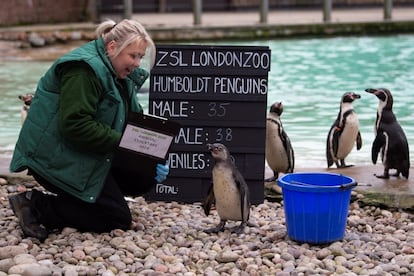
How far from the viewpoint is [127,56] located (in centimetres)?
410

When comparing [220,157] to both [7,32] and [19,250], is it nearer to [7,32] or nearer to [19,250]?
[19,250]

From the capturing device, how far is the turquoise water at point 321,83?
7719 millimetres

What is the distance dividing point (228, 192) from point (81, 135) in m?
0.83

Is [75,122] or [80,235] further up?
[75,122]

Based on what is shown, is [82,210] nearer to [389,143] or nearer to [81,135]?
[81,135]

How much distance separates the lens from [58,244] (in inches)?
160

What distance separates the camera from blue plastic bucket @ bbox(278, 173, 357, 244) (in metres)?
3.96

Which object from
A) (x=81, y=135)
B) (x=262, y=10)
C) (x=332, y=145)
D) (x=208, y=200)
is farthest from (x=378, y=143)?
(x=262, y=10)

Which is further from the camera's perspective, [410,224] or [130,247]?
[410,224]

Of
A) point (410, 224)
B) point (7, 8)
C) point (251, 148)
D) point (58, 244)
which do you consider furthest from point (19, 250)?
point (7, 8)

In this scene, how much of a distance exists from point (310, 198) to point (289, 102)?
609 cm

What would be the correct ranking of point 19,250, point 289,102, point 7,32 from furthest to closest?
1. point 7,32
2. point 289,102
3. point 19,250

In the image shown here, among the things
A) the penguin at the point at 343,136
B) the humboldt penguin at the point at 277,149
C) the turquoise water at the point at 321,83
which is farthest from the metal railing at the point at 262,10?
the humboldt penguin at the point at 277,149

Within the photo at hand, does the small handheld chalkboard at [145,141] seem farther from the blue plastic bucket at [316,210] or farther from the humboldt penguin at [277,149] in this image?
the humboldt penguin at [277,149]
